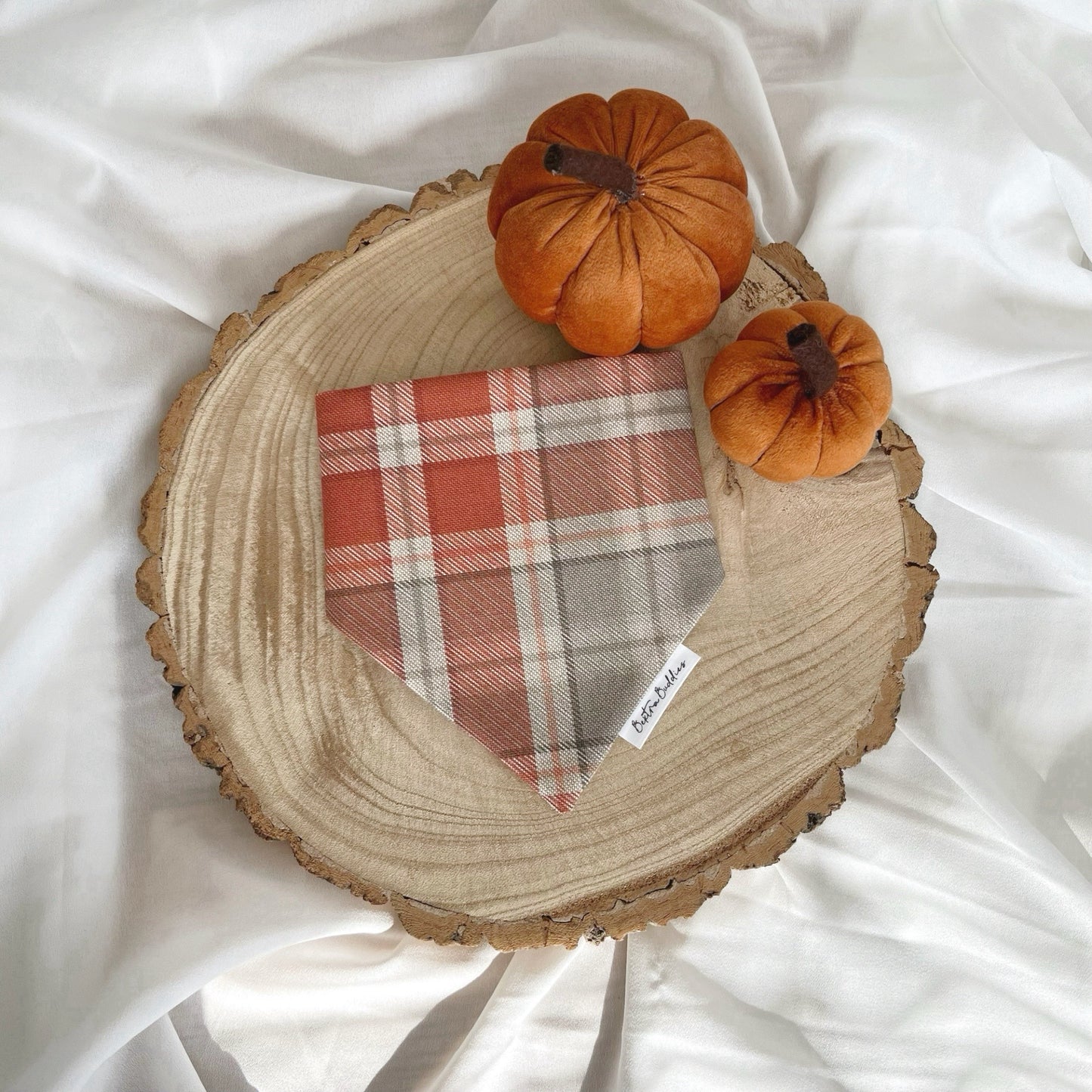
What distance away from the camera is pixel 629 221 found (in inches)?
40.2

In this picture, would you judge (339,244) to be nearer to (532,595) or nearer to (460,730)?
(532,595)

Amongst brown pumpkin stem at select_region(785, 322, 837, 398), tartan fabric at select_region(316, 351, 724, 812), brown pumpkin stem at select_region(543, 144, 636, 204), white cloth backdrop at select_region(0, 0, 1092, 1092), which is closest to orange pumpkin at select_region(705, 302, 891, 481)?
brown pumpkin stem at select_region(785, 322, 837, 398)

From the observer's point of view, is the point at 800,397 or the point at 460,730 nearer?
the point at 800,397

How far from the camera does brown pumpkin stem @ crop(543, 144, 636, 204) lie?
0.93m

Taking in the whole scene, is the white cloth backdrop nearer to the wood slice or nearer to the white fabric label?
the wood slice

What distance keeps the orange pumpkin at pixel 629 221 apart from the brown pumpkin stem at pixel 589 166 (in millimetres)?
21

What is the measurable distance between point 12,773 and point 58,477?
0.39 metres

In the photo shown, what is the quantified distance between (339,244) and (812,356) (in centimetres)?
73

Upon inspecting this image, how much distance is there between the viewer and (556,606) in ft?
3.84

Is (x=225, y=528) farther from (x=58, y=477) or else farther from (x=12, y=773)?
(x=12, y=773)

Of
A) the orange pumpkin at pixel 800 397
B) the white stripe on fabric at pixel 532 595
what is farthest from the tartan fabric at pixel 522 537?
the orange pumpkin at pixel 800 397

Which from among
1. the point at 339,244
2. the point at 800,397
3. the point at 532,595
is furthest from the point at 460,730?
the point at 339,244

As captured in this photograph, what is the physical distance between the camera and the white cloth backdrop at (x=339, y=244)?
50.3 inches

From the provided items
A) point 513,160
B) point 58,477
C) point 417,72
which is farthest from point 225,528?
point 417,72
